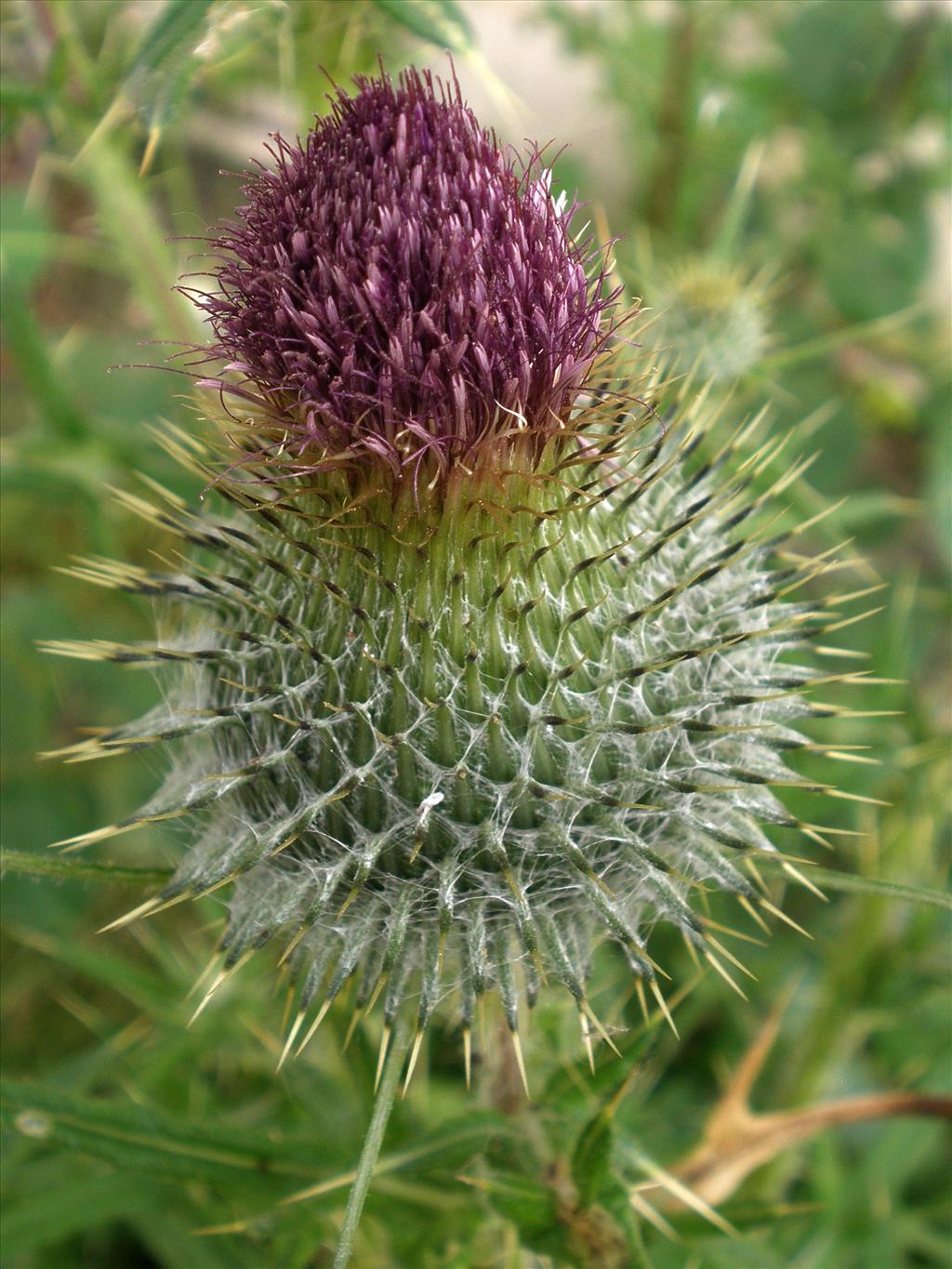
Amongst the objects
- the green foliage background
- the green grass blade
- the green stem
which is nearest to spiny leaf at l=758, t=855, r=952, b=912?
the green foliage background

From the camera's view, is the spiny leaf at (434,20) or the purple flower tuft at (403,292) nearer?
the purple flower tuft at (403,292)

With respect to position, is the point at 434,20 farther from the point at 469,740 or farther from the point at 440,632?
the point at 469,740

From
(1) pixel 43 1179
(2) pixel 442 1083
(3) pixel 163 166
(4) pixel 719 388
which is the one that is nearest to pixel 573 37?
(3) pixel 163 166

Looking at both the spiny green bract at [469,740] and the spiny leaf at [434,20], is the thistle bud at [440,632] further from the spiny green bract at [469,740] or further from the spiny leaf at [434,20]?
the spiny leaf at [434,20]

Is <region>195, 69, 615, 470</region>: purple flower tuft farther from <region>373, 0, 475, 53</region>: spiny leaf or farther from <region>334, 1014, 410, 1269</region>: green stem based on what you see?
<region>334, 1014, 410, 1269</region>: green stem

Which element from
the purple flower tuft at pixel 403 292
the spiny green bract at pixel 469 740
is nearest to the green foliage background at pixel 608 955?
the spiny green bract at pixel 469 740

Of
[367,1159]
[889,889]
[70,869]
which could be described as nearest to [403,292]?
[70,869]

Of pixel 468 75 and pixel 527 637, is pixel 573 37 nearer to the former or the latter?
pixel 468 75

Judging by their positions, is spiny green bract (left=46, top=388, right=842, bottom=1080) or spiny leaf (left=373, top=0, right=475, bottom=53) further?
spiny leaf (left=373, top=0, right=475, bottom=53)
